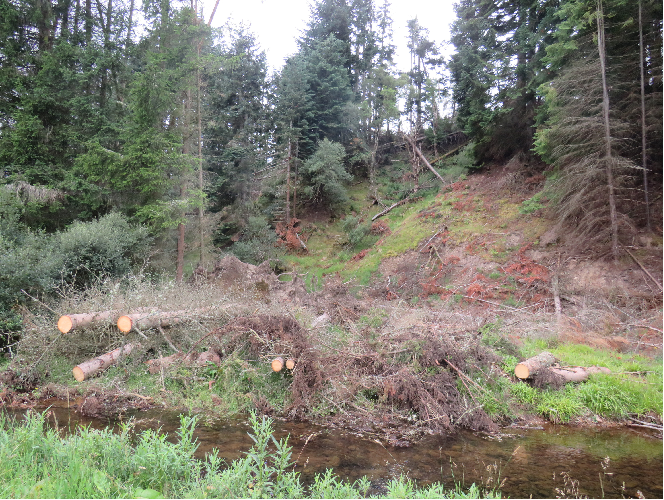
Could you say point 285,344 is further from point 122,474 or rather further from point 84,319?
point 84,319

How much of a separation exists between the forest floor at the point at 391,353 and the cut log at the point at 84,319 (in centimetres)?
31

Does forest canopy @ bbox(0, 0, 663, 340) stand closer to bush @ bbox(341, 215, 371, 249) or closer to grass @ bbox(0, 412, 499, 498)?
bush @ bbox(341, 215, 371, 249)

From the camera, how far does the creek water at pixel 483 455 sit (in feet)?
15.4

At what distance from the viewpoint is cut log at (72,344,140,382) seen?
7.43m

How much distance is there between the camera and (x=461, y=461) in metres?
5.21

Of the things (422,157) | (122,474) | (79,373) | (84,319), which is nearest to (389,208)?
(422,157)

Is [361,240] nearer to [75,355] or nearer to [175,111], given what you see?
[175,111]

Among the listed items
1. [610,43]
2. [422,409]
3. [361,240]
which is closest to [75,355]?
[422,409]

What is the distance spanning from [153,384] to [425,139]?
27.8 meters

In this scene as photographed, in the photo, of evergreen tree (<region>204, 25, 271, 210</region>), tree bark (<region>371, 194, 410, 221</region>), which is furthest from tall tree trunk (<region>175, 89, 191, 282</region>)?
tree bark (<region>371, 194, 410, 221</region>)

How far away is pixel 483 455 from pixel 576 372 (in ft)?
11.3

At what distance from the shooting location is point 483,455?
5.39 meters

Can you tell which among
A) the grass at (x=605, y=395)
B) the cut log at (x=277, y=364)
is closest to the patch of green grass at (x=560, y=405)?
the grass at (x=605, y=395)

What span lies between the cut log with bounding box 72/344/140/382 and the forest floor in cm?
18
